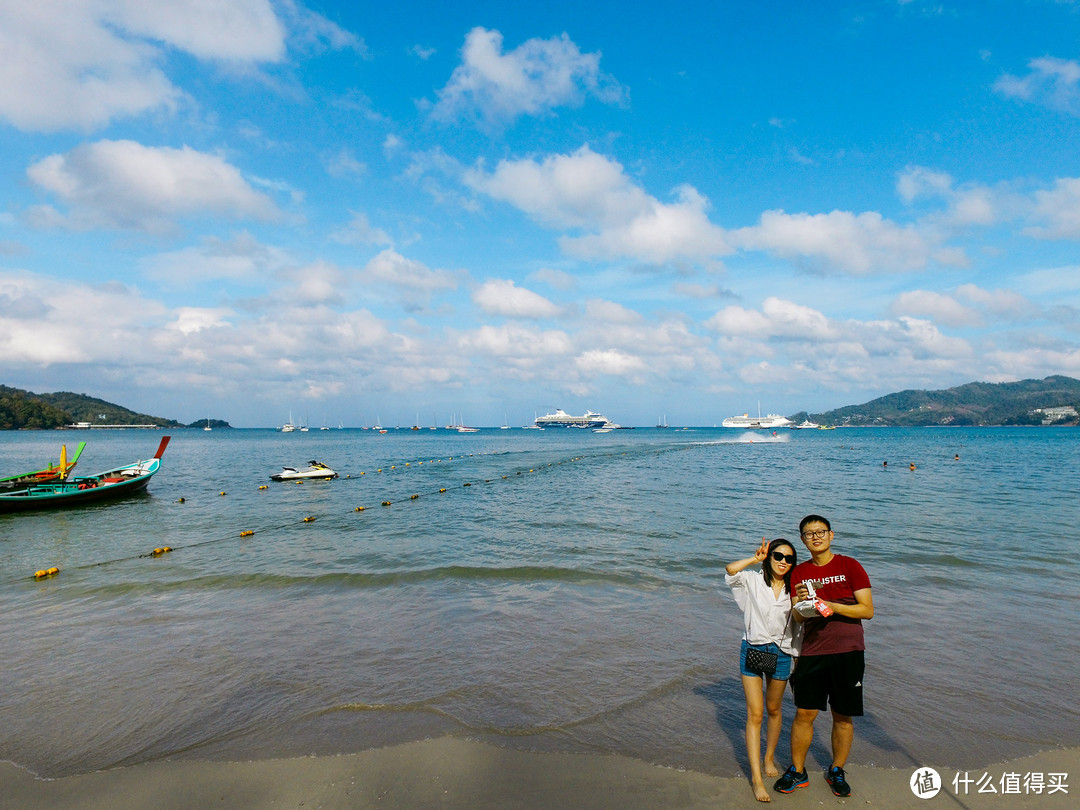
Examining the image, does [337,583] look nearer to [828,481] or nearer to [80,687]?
[80,687]

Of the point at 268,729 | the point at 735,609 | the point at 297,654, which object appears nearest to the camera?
the point at 268,729

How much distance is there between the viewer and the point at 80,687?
25.5 ft

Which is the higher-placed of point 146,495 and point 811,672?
point 811,672

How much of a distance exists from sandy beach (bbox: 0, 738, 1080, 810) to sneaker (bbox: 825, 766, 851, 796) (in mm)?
69

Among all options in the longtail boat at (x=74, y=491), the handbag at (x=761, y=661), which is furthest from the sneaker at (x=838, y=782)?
the longtail boat at (x=74, y=491)

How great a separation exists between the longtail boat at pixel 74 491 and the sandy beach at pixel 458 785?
28.2 m

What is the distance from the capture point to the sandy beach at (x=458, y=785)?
511 centimetres

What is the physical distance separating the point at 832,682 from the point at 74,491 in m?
35.2

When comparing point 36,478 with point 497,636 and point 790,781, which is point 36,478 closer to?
point 497,636

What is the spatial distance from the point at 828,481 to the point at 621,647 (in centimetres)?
3296

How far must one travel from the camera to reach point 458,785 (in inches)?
213

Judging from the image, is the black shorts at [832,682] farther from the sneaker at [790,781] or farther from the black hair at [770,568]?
the sneaker at [790,781]

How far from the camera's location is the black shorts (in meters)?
4.70

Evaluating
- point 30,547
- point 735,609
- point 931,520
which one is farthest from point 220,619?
point 931,520
